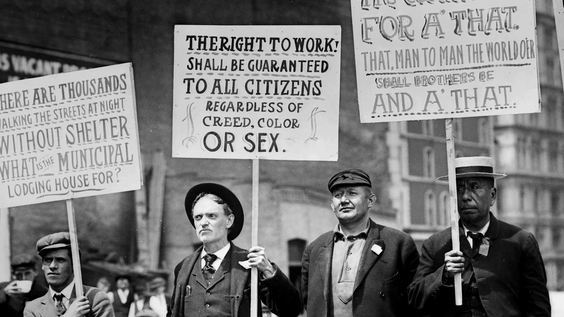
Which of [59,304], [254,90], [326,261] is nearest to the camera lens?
[326,261]

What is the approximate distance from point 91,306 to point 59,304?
0.80 feet

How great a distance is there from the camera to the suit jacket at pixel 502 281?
5133 mm

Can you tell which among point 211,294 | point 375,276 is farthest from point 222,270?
point 375,276

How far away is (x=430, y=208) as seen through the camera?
971 cm

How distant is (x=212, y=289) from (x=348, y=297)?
0.79m

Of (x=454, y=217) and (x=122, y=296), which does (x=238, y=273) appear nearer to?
(x=454, y=217)

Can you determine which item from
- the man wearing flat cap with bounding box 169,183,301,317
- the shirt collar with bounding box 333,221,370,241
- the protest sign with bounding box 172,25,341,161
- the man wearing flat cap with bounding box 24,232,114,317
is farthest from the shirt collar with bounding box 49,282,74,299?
the shirt collar with bounding box 333,221,370,241

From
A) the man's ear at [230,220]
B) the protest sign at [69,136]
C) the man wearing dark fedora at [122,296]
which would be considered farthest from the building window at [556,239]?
the protest sign at [69,136]

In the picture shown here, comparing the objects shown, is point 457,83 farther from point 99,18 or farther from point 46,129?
point 99,18

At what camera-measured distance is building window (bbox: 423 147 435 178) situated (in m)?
9.65

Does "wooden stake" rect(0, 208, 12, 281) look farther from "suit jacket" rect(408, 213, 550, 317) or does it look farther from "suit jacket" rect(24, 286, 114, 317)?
"suit jacket" rect(408, 213, 550, 317)

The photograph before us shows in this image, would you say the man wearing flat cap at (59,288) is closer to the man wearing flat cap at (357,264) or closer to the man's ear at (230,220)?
the man's ear at (230,220)

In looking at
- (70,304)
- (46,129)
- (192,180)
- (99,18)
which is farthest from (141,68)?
(70,304)

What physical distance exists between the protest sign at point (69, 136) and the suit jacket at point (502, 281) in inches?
76.7
